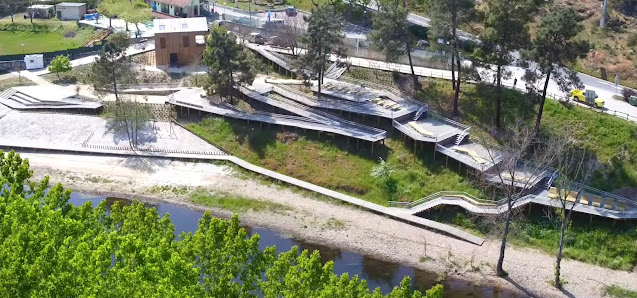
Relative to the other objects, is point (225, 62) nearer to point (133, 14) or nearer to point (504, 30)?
point (504, 30)

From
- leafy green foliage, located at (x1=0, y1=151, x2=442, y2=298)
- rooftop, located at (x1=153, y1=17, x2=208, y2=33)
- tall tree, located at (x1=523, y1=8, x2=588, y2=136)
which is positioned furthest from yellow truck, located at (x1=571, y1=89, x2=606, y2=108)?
rooftop, located at (x1=153, y1=17, x2=208, y2=33)

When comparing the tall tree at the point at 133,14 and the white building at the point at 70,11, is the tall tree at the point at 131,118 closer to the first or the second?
the tall tree at the point at 133,14

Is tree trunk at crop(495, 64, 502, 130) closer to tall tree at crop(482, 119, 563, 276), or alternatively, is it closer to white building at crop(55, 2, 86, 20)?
tall tree at crop(482, 119, 563, 276)

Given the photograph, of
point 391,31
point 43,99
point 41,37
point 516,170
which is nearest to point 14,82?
point 43,99

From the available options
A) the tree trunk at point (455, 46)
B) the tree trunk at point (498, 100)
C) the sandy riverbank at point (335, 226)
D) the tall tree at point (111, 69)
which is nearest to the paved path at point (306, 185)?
the sandy riverbank at point (335, 226)

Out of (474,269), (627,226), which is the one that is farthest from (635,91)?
(474,269)

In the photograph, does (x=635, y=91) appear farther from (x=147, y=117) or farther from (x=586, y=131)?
(x=147, y=117)
